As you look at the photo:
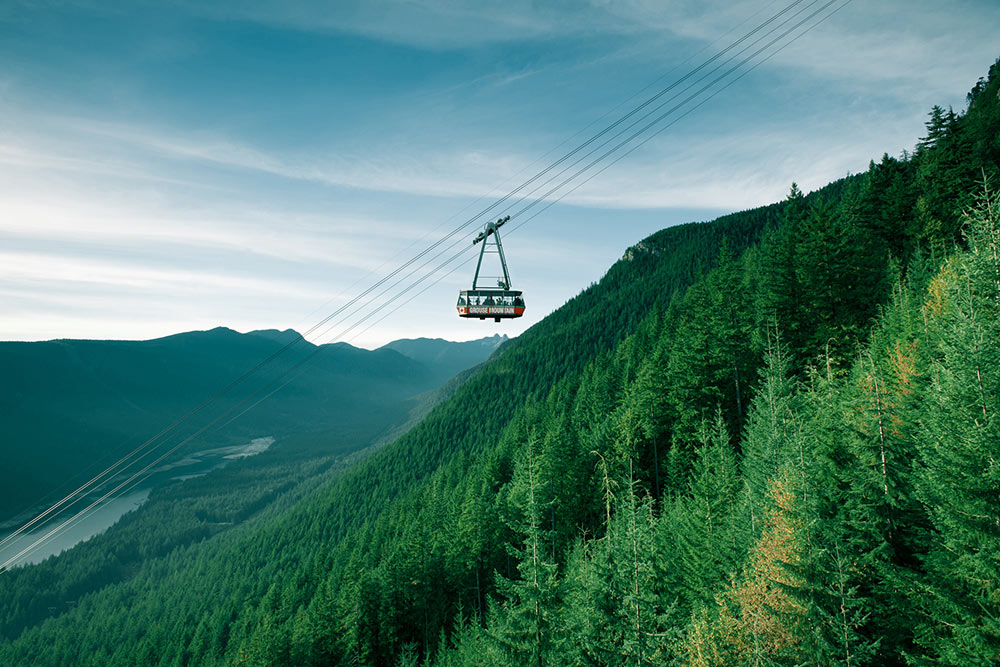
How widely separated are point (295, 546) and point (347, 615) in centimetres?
11095

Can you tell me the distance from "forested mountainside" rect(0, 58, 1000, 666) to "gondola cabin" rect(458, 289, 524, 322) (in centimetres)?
873

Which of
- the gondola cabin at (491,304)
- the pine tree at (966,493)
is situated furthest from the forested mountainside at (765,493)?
the gondola cabin at (491,304)

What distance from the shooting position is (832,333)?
34375 millimetres

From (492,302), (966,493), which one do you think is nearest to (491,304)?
(492,302)

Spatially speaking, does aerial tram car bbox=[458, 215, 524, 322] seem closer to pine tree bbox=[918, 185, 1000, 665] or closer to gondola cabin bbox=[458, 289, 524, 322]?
gondola cabin bbox=[458, 289, 524, 322]

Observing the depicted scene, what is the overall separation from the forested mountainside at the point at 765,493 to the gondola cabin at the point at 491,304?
8.73m

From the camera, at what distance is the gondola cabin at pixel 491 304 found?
87.4 ft

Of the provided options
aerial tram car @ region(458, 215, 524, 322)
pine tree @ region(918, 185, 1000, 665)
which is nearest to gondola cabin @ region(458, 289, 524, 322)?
aerial tram car @ region(458, 215, 524, 322)

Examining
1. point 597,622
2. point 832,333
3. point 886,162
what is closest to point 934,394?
point 597,622

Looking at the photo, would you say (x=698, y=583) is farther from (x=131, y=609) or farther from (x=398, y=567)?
(x=131, y=609)

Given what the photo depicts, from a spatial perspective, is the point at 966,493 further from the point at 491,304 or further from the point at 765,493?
the point at 491,304

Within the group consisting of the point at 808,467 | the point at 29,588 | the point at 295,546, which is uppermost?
the point at 808,467

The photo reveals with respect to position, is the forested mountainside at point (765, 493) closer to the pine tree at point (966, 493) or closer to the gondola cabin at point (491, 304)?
the pine tree at point (966, 493)

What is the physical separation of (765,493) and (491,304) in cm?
1588
